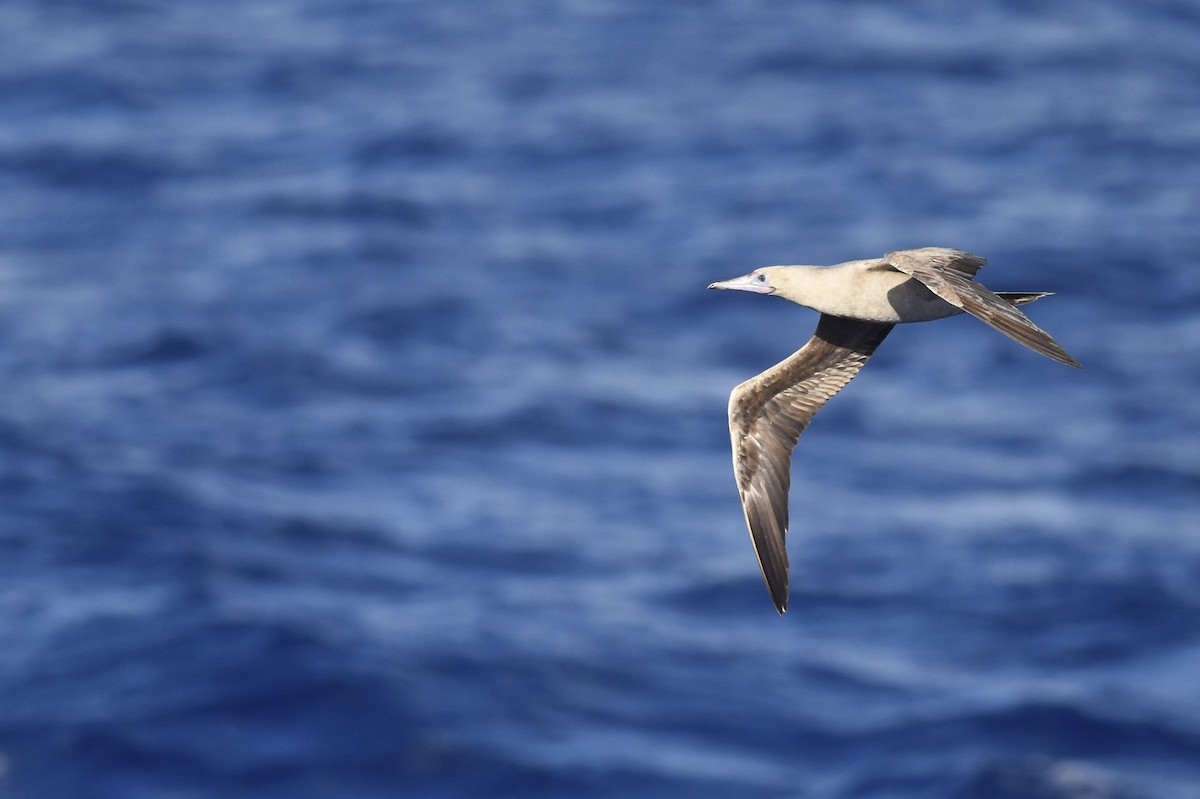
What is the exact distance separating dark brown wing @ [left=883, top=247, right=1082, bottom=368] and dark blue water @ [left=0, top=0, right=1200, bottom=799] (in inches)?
1044

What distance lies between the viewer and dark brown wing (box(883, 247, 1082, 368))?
33.7ft

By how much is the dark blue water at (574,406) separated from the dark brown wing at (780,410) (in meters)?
24.3

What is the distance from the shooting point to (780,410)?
14141 millimetres

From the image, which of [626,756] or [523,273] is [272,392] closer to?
[523,273]

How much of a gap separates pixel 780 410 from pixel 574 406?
38.0 meters

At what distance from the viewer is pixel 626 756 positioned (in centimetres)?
3956

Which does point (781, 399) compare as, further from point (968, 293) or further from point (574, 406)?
point (574, 406)

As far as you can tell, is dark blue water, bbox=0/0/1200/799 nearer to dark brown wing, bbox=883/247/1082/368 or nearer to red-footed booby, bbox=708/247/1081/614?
red-footed booby, bbox=708/247/1081/614

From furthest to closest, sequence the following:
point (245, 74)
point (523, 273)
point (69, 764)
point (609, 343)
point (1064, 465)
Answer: point (245, 74) < point (523, 273) < point (609, 343) < point (1064, 465) < point (69, 764)

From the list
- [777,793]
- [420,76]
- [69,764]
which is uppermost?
[420,76]

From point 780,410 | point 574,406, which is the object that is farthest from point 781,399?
point 574,406

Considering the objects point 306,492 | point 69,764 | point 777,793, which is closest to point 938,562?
point 777,793

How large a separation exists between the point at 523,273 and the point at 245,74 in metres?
16.4

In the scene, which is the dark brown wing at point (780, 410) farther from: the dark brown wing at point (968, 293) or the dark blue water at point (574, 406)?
the dark blue water at point (574, 406)
